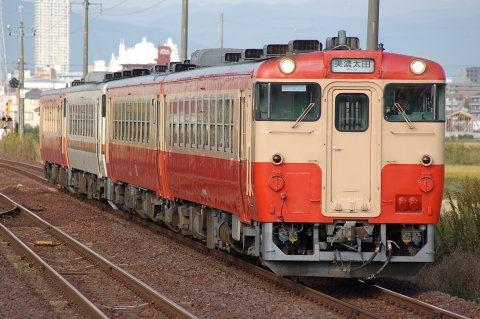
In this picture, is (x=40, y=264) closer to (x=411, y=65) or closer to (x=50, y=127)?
(x=411, y=65)

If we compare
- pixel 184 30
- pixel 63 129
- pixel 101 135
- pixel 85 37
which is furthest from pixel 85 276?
pixel 85 37

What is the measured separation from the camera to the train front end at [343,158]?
33.4ft

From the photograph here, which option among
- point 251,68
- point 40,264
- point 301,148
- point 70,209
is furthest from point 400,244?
point 70,209

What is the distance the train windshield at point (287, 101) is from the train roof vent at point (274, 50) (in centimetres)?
118

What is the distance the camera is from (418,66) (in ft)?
34.0

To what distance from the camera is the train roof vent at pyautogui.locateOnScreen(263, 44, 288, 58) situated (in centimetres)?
1137

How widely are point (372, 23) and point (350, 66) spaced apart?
8.61 feet

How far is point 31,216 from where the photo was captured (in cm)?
1862

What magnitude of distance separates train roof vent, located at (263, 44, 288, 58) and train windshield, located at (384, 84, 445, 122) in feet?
5.76

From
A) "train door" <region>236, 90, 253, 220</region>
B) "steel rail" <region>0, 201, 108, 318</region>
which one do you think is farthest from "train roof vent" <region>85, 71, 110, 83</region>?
"train door" <region>236, 90, 253, 220</region>

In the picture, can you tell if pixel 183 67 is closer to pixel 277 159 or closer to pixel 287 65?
pixel 287 65

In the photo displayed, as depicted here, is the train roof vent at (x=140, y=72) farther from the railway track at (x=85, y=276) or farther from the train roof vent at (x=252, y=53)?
the train roof vent at (x=252, y=53)

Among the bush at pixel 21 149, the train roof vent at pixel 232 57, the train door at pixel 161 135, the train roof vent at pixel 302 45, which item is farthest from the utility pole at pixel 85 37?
the train roof vent at pixel 302 45

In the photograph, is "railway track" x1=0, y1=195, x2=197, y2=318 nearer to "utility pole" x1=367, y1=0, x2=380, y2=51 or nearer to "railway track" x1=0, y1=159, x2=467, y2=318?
"railway track" x1=0, y1=159, x2=467, y2=318
